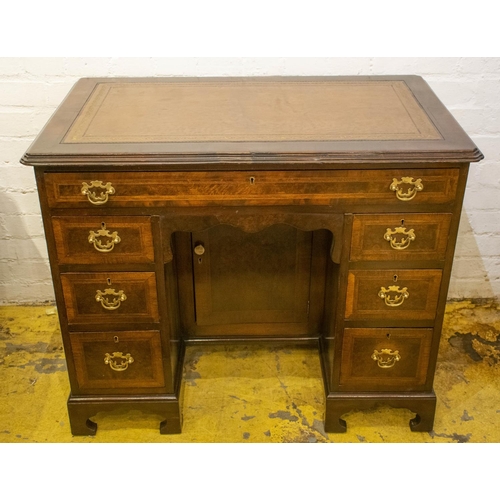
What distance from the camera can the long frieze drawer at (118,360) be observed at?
2178 millimetres

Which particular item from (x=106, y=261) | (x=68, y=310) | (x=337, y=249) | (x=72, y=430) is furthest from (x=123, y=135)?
(x=72, y=430)

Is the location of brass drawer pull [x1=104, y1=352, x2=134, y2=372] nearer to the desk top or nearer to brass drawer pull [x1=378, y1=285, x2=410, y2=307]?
the desk top

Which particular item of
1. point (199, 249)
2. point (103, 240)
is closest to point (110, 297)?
point (103, 240)

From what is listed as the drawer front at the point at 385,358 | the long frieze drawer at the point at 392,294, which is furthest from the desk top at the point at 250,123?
the drawer front at the point at 385,358

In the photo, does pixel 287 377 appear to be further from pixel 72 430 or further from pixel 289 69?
pixel 289 69

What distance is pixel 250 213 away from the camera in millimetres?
1967

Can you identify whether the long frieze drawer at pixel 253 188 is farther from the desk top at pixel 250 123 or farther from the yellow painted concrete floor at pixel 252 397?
the yellow painted concrete floor at pixel 252 397

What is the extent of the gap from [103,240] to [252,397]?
0.89 metres

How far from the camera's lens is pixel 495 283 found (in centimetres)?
300

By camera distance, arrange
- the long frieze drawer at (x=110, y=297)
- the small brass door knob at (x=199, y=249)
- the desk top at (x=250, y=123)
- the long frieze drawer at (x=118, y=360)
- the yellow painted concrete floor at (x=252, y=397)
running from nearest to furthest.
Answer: the desk top at (x=250, y=123)
the long frieze drawer at (x=110, y=297)
the long frieze drawer at (x=118, y=360)
the yellow painted concrete floor at (x=252, y=397)
the small brass door knob at (x=199, y=249)

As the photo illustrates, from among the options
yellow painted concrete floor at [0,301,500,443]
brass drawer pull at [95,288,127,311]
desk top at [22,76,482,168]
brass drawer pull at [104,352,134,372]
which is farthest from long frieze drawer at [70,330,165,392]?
desk top at [22,76,482,168]

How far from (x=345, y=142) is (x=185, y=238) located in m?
0.79

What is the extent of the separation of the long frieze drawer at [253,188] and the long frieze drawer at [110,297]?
0.25m

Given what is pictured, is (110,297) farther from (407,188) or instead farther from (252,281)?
(407,188)
